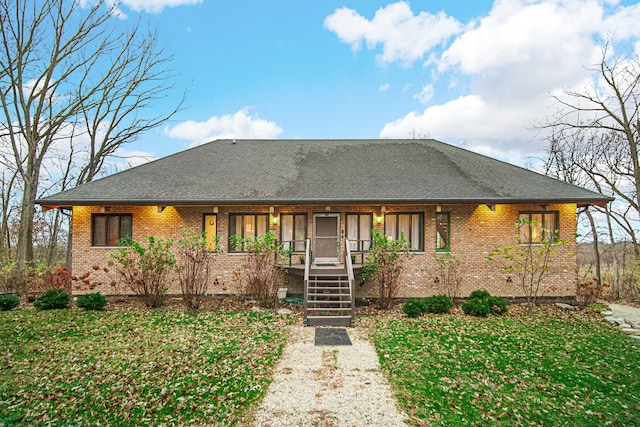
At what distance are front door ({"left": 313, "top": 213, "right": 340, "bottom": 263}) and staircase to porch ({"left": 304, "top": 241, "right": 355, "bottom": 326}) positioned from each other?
800 mm

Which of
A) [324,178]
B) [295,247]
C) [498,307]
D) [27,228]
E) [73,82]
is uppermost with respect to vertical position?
[73,82]

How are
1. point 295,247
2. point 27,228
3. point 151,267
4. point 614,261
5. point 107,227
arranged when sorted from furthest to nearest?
point 614,261
point 27,228
point 295,247
point 107,227
point 151,267

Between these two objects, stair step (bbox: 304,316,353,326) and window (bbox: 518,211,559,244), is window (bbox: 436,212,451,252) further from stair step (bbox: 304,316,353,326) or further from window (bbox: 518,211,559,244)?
stair step (bbox: 304,316,353,326)

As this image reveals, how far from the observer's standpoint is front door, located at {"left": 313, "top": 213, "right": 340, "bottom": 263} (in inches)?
480

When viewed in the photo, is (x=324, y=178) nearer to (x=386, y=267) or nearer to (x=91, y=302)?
(x=386, y=267)

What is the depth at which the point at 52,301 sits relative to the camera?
10102 mm

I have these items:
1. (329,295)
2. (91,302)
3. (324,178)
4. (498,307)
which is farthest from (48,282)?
(498,307)

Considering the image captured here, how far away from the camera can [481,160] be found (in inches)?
570

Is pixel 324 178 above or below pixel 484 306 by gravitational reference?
above

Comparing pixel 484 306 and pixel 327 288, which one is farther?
pixel 327 288

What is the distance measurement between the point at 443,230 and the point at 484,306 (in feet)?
9.69

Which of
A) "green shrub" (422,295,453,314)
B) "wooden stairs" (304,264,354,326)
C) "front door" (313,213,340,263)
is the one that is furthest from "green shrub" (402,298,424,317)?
"front door" (313,213,340,263)

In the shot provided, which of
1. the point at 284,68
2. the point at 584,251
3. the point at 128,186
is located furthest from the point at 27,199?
the point at 584,251

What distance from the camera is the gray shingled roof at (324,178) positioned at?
11.3m
